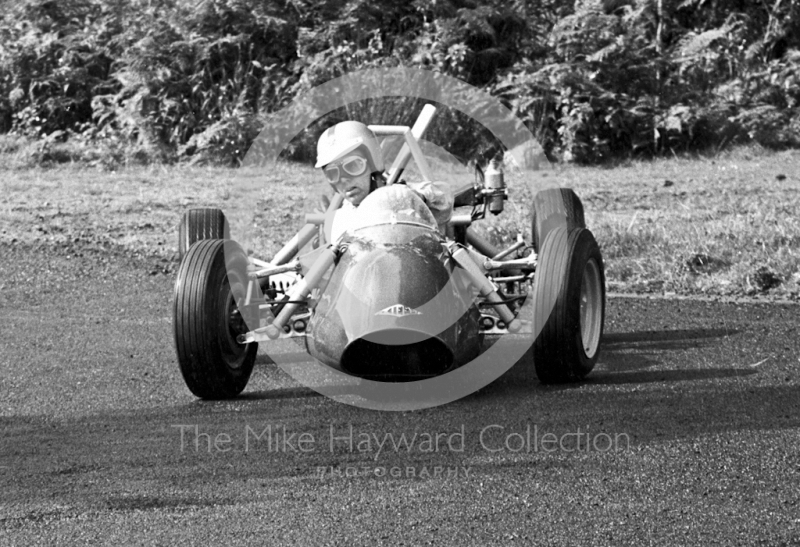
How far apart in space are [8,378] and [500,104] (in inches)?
397

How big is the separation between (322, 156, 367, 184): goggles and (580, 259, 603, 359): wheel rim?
4.69ft

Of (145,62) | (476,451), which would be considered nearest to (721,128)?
(145,62)

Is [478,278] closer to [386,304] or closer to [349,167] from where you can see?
[386,304]

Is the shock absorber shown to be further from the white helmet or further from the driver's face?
the white helmet

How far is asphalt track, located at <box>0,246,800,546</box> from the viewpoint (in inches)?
170

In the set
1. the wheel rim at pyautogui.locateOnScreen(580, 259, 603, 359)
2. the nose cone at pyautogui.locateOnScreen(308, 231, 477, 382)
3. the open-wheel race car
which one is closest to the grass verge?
the wheel rim at pyautogui.locateOnScreen(580, 259, 603, 359)

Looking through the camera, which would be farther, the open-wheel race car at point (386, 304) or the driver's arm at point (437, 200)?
Result: the driver's arm at point (437, 200)

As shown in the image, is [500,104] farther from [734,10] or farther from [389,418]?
[389,418]

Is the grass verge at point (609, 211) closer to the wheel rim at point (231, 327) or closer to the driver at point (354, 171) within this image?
the driver at point (354, 171)

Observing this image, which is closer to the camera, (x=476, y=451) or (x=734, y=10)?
(x=476, y=451)

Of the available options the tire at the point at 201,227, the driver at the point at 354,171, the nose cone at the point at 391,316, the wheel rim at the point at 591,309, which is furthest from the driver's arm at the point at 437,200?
the tire at the point at 201,227

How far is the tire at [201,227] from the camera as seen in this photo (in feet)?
26.5

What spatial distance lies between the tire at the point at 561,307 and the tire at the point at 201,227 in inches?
99.3

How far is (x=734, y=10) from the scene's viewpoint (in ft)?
58.1
